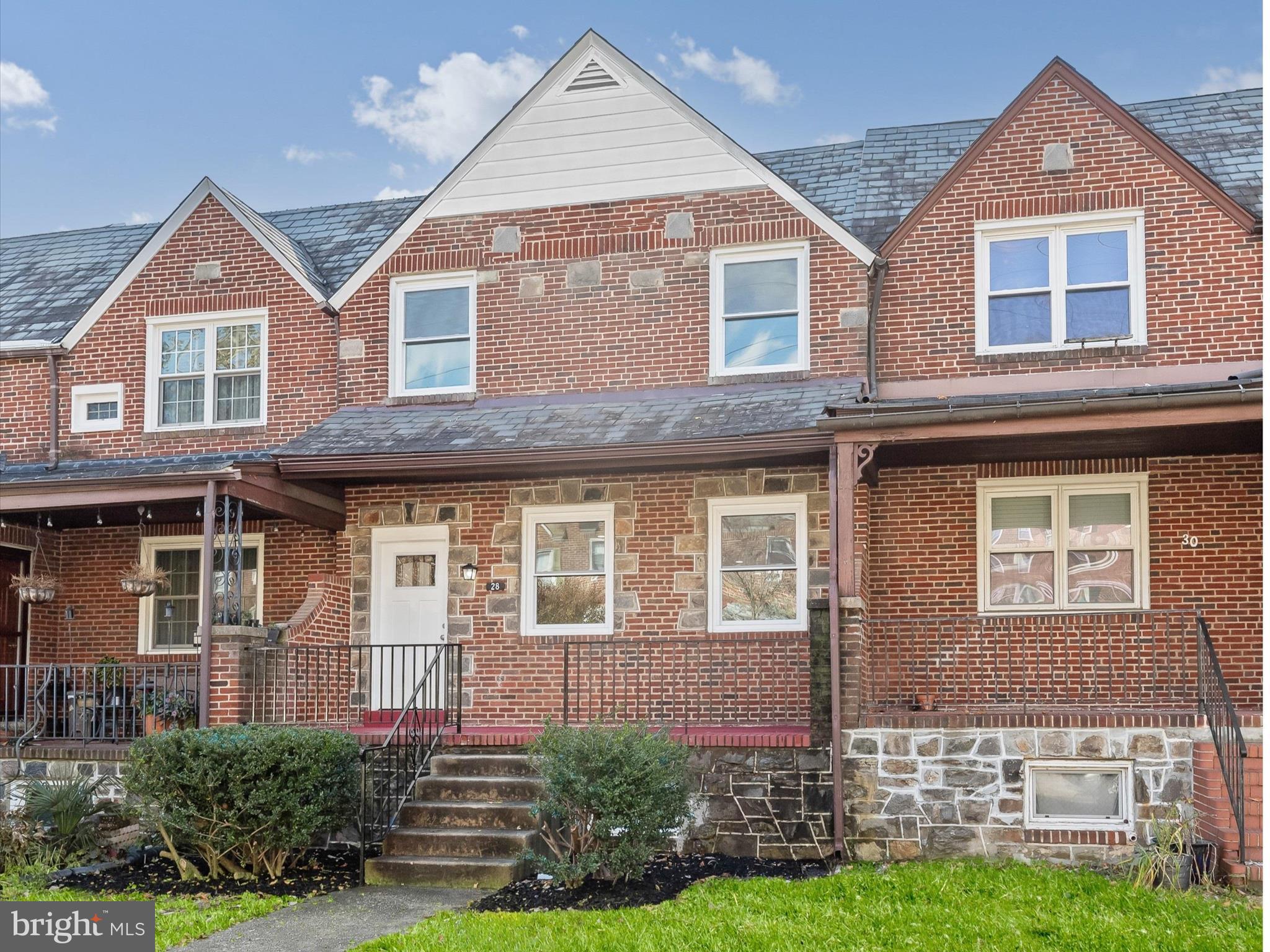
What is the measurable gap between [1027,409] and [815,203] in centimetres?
468

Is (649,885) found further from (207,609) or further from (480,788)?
(207,609)

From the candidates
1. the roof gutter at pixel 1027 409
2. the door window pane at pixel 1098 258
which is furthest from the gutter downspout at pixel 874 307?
the roof gutter at pixel 1027 409

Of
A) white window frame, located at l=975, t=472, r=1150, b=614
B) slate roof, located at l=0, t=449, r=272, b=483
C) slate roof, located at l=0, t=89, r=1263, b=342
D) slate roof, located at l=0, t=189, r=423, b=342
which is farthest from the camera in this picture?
slate roof, located at l=0, t=189, r=423, b=342

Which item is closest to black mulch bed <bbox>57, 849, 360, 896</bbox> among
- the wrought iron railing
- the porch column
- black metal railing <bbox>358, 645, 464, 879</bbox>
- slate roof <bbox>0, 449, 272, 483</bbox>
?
black metal railing <bbox>358, 645, 464, 879</bbox>

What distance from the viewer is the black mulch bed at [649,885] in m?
8.39

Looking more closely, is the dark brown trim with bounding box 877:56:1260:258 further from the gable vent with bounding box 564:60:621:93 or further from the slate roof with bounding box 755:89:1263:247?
the gable vent with bounding box 564:60:621:93

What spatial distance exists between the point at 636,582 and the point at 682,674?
1041 millimetres

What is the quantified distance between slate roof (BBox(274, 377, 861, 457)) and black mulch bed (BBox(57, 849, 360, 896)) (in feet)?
12.8

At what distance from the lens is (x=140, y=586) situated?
13.5 meters

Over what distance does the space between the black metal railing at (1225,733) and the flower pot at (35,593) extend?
1142 cm

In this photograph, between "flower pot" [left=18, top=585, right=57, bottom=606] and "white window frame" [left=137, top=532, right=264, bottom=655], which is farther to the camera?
"white window frame" [left=137, top=532, right=264, bottom=655]

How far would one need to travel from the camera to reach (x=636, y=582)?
12.7m

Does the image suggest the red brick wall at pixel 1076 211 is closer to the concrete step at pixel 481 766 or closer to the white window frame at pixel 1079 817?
the white window frame at pixel 1079 817

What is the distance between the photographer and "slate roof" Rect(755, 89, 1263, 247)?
525 inches
